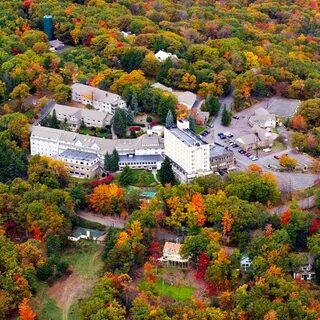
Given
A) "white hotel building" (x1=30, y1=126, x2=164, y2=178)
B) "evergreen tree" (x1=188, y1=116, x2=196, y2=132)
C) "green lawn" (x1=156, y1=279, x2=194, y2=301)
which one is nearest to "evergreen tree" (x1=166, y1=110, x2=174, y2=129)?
"evergreen tree" (x1=188, y1=116, x2=196, y2=132)

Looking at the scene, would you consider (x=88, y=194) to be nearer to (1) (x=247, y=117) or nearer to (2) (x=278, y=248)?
(2) (x=278, y=248)

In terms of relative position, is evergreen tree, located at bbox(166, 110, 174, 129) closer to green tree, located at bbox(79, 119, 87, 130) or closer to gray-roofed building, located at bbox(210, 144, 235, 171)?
gray-roofed building, located at bbox(210, 144, 235, 171)

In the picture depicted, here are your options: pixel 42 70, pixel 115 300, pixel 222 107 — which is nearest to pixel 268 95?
pixel 222 107

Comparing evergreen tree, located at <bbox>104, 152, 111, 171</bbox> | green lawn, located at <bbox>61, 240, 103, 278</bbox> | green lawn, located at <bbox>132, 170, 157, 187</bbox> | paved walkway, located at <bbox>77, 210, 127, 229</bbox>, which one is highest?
evergreen tree, located at <bbox>104, 152, 111, 171</bbox>

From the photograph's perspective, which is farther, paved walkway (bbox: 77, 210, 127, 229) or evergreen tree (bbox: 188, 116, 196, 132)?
evergreen tree (bbox: 188, 116, 196, 132)

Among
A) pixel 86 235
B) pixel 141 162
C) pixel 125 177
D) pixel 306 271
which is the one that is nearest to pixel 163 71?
pixel 141 162

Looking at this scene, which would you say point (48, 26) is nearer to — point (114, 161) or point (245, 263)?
point (114, 161)

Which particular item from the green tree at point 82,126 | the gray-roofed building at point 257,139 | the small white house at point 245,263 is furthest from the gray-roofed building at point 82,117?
the small white house at point 245,263
